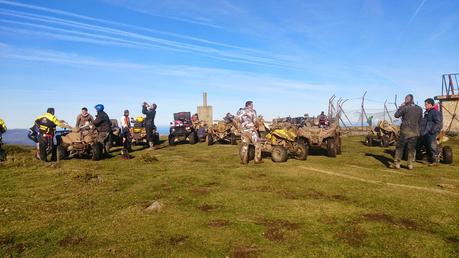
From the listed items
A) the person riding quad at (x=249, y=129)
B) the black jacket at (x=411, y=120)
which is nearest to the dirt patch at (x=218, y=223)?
the person riding quad at (x=249, y=129)

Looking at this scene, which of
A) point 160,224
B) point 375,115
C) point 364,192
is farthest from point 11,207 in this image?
point 375,115

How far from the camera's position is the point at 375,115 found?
3162 cm

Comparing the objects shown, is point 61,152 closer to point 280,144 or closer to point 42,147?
point 42,147

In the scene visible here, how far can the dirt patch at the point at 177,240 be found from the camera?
4469 mm

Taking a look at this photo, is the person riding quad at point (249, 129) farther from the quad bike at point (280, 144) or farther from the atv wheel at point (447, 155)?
the atv wheel at point (447, 155)

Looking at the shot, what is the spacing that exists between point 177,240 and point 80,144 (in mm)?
9313

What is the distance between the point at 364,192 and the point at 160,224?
14.3 feet

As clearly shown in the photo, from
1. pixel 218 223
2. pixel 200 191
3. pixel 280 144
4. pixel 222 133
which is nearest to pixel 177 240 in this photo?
pixel 218 223

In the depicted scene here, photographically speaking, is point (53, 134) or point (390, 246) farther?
point (53, 134)

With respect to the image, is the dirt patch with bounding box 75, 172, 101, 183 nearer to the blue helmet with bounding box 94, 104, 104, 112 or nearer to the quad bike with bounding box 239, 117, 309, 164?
the quad bike with bounding box 239, 117, 309, 164

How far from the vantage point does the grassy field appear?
4.33 m

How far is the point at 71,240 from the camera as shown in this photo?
181 inches

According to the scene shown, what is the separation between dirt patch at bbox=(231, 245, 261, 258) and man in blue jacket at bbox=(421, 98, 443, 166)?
9078 millimetres

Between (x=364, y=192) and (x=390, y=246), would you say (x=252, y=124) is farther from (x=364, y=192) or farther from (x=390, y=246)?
(x=390, y=246)
